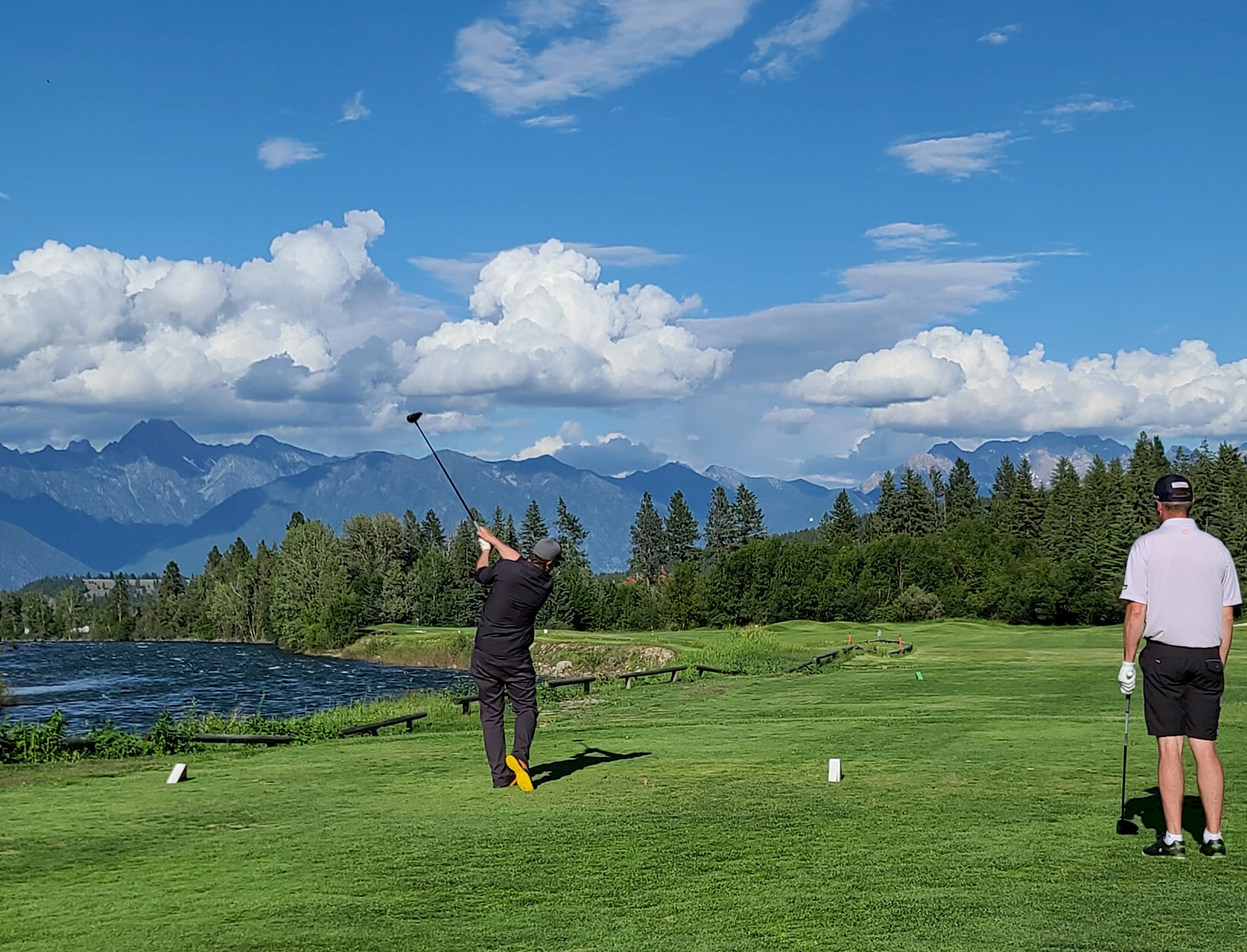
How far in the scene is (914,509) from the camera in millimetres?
154625

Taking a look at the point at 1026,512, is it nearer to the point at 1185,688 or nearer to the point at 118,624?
the point at 118,624

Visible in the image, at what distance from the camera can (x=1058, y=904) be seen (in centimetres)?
744

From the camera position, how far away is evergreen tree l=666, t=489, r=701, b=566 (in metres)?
175

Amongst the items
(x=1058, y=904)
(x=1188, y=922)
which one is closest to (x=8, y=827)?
(x=1058, y=904)

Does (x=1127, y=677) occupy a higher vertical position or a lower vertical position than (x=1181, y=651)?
lower

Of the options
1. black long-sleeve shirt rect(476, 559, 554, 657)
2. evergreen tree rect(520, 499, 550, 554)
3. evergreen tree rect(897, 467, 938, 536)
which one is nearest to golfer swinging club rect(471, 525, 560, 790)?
black long-sleeve shirt rect(476, 559, 554, 657)

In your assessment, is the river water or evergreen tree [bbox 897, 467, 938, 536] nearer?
the river water

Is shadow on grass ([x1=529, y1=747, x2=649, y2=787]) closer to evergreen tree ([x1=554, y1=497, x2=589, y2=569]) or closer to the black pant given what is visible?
the black pant

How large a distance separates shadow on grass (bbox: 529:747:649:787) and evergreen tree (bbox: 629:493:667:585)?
15903 centimetres

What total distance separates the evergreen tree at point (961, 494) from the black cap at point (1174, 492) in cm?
15766

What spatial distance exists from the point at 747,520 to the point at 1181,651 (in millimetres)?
161251

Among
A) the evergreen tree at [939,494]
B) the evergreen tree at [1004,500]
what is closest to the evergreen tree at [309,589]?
the evergreen tree at [1004,500]

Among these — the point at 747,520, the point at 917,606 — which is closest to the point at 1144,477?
the point at 917,606

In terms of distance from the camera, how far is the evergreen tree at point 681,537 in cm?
17525
